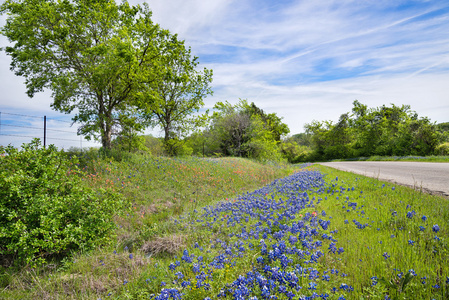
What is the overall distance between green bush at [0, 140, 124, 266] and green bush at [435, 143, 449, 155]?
109ft

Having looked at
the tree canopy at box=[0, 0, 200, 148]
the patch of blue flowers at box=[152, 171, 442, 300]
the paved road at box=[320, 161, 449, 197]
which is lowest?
the patch of blue flowers at box=[152, 171, 442, 300]

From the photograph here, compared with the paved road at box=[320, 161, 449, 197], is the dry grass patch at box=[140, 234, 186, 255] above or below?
below

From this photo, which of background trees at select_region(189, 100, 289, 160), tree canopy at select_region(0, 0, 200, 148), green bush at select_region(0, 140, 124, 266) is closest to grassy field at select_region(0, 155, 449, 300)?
green bush at select_region(0, 140, 124, 266)

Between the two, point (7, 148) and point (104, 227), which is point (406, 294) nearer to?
point (104, 227)

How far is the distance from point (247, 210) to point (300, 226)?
1.90 m

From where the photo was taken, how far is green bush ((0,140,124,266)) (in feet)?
14.8

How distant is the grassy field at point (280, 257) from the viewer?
248cm

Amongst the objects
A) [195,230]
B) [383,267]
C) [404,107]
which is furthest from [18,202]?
[404,107]

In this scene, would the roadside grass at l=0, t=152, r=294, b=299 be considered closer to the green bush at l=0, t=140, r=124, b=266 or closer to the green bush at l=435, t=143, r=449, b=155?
the green bush at l=0, t=140, r=124, b=266

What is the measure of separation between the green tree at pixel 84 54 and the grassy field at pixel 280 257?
9.41 m

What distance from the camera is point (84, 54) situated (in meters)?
12.2

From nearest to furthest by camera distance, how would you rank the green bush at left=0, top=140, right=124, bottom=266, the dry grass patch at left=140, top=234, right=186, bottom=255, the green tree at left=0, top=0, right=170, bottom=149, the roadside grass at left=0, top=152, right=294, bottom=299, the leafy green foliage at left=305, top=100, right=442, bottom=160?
1. the roadside grass at left=0, top=152, right=294, bottom=299
2. the green bush at left=0, top=140, right=124, bottom=266
3. the dry grass patch at left=140, top=234, right=186, bottom=255
4. the green tree at left=0, top=0, right=170, bottom=149
5. the leafy green foliage at left=305, top=100, right=442, bottom=160

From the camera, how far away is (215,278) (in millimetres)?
2930

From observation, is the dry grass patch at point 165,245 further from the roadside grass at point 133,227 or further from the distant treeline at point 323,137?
the distant treeline at point 323,137
